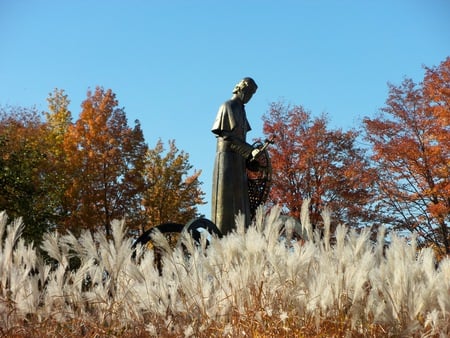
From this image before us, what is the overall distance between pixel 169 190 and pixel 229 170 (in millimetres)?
14472

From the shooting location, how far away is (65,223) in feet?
58.4

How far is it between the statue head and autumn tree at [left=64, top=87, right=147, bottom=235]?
1180cm

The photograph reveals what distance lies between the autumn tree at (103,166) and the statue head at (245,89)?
11803mm

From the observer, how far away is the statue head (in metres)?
7.75

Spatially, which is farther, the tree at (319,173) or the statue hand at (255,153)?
the tree at (319,173)

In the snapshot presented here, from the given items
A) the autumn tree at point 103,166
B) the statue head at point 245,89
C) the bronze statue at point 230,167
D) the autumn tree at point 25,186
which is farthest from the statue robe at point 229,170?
the autumn tree at point 103,166

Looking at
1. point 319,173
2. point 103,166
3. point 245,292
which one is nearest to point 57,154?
point 103,166

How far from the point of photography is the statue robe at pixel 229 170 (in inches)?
287

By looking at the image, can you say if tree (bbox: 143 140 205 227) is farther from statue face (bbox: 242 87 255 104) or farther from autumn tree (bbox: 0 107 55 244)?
statue face (bbox: 242 87 255 104)

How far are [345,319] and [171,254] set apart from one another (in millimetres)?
956

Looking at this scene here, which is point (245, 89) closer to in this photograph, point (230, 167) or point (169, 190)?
point (230, 167)

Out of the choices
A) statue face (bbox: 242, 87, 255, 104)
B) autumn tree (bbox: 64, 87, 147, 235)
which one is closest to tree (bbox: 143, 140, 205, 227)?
autumn tree (bbox: 64, 87, 147, 235)

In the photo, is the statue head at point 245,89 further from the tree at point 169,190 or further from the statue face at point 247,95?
the tree at point 169,190

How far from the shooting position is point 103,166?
19781 millimetres
